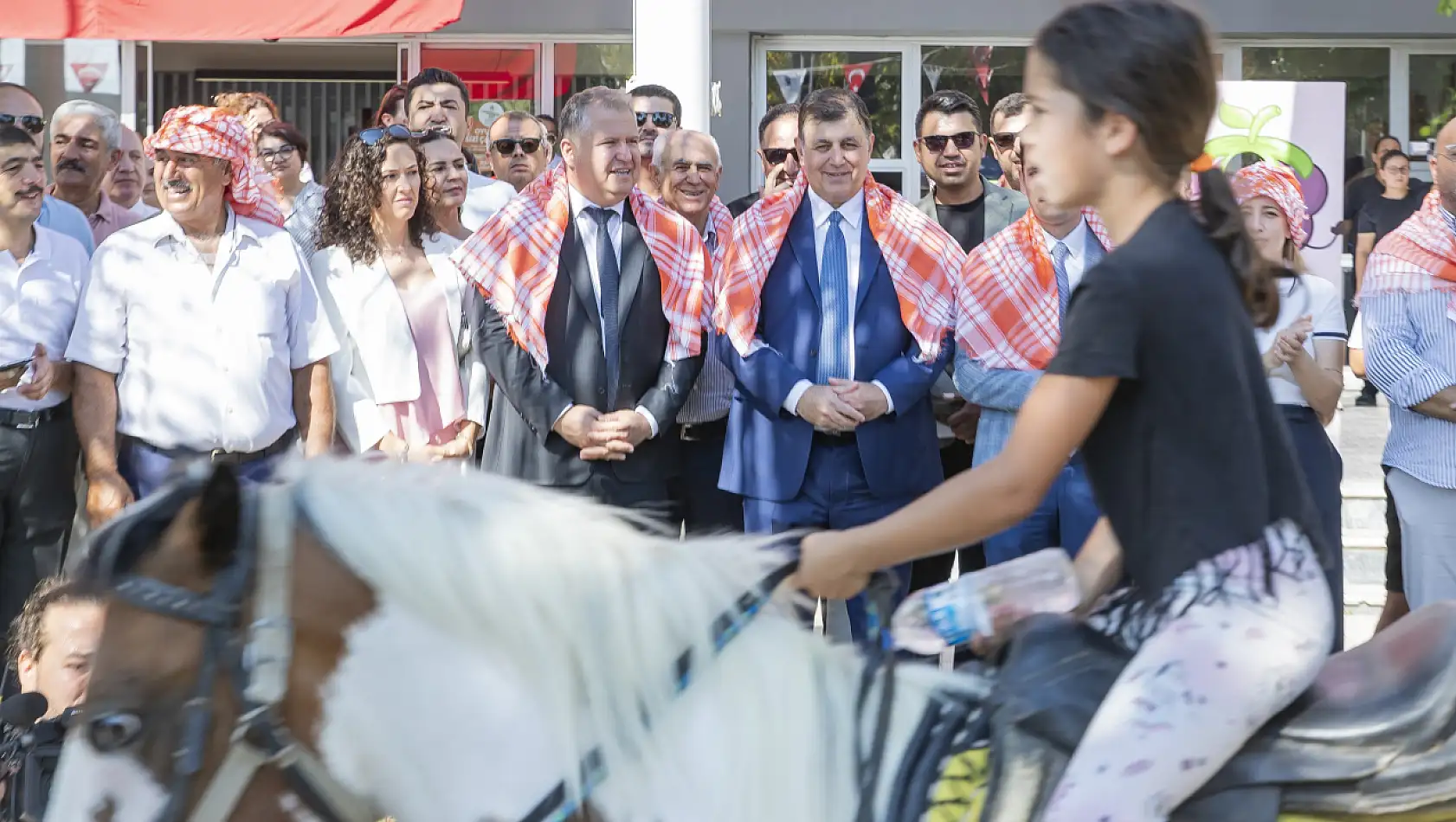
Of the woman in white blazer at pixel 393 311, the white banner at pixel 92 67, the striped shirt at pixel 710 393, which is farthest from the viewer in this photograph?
the white banner at pixel 92 67

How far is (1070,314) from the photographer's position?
1.98 meters

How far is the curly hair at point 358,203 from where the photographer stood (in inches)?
224

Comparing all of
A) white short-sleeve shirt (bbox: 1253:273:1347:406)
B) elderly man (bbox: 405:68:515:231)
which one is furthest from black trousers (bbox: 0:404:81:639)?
white short-sleeve shirt (bbox: 1253:273:1347:406)

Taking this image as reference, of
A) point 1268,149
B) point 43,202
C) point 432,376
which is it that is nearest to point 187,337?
point 432,376

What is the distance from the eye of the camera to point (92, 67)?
11891mm

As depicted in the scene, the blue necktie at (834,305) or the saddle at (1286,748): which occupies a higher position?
the blue necktie at (834,305)

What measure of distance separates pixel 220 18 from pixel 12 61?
3034 mm

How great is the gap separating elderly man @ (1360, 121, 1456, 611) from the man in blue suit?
1.60 meters

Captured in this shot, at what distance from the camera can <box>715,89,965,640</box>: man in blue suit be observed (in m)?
5.15

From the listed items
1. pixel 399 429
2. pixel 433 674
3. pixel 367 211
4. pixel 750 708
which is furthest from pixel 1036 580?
pixel 367 211

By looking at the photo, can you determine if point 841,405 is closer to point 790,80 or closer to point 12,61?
point 790,80

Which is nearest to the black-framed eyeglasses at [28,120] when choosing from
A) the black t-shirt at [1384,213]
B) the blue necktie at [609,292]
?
the blue necktie at [609,292]

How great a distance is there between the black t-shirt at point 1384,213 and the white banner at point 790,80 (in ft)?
14.3

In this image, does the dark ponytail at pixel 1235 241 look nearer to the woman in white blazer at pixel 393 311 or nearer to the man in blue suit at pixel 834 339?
the man in blue suit at pixel 834 339
